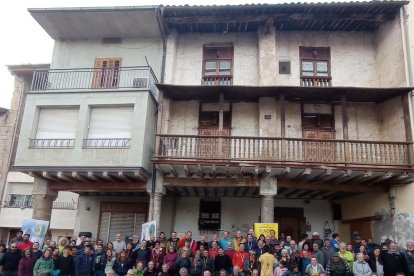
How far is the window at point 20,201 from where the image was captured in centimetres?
2225


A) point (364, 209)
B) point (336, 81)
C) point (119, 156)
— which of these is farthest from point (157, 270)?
point (336, 81)

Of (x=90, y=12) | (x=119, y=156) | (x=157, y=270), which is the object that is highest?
(x=90, y=12)

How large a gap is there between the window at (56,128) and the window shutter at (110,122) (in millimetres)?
673

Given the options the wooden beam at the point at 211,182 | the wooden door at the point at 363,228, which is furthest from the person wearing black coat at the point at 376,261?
the wooden door at the point at 363,228

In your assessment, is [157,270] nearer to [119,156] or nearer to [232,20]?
[119,156]

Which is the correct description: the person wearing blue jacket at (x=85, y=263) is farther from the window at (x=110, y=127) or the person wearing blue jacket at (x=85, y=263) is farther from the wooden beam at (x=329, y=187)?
the wooden beam at (x=329, y=187)

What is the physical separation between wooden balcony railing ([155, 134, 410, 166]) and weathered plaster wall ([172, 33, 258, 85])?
10.8 feet

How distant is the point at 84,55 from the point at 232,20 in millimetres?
6464

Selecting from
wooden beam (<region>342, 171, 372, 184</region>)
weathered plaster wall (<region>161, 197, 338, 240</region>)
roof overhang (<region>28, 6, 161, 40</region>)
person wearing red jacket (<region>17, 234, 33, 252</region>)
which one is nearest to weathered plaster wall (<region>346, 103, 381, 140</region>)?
wooden beam (<region>342, 171, 372, 184</region>)

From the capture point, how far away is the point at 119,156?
12453mm

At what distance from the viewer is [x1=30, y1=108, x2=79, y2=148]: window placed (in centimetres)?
1307

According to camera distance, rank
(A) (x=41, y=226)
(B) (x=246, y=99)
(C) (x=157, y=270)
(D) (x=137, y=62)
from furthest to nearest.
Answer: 1. (D) (x=137, y=62)
2. (B) (x=246, y=99)
3. (A) (x=41, y=226)
4. (C) (x=157, y=270)

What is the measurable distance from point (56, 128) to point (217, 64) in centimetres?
661

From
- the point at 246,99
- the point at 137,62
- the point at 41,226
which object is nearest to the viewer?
the point at 41,226
